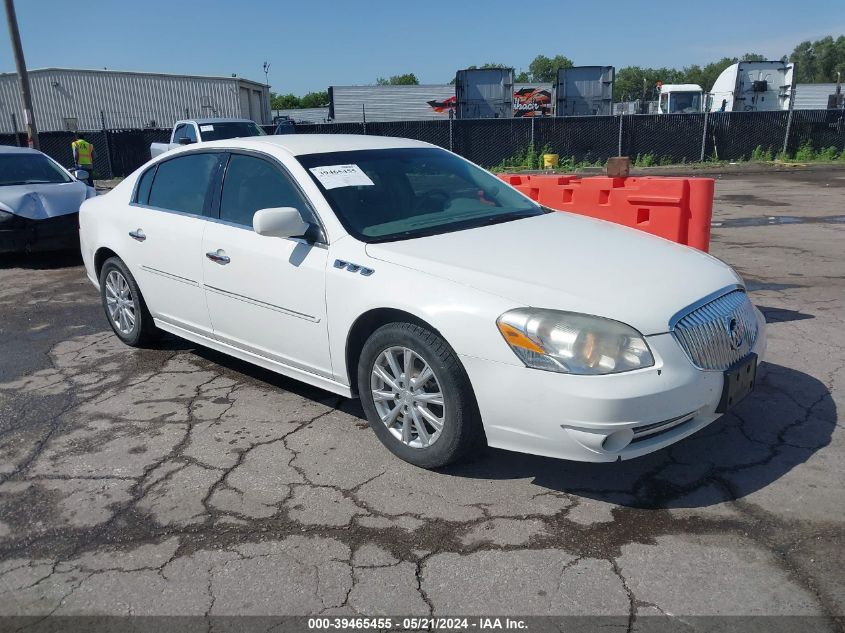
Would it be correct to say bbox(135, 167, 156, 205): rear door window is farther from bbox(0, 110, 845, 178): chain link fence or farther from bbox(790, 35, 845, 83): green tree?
bbox(790, 35, 845, 83): green tree

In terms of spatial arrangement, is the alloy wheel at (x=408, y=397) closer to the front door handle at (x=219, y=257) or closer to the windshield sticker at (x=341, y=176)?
the windshield sticker at (x=341, y=176)

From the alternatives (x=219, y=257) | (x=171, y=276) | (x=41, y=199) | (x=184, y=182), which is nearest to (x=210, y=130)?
(x=41, y=199)

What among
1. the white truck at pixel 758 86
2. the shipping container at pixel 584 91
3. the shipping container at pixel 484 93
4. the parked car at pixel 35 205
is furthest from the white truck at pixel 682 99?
the parked car at pixel 35 205

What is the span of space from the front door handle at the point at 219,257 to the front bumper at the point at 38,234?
595 centimetres

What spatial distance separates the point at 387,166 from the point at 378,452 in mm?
1748

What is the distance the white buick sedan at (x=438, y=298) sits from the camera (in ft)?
10.1

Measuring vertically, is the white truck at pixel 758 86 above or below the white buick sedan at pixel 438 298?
above

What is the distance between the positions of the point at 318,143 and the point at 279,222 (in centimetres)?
101

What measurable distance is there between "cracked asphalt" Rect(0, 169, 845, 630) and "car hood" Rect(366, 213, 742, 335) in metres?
0.87

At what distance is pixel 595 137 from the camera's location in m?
24.6

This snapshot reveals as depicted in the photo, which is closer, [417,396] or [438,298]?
[438,298]

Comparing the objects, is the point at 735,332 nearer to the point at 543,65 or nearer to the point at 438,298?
the point at 438,298

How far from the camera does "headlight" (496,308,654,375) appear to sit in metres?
3.04

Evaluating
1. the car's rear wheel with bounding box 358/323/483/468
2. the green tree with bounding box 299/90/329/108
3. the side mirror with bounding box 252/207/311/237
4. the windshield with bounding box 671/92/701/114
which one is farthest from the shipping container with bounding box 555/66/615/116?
the green tree with bounding box 299/90/329/108
